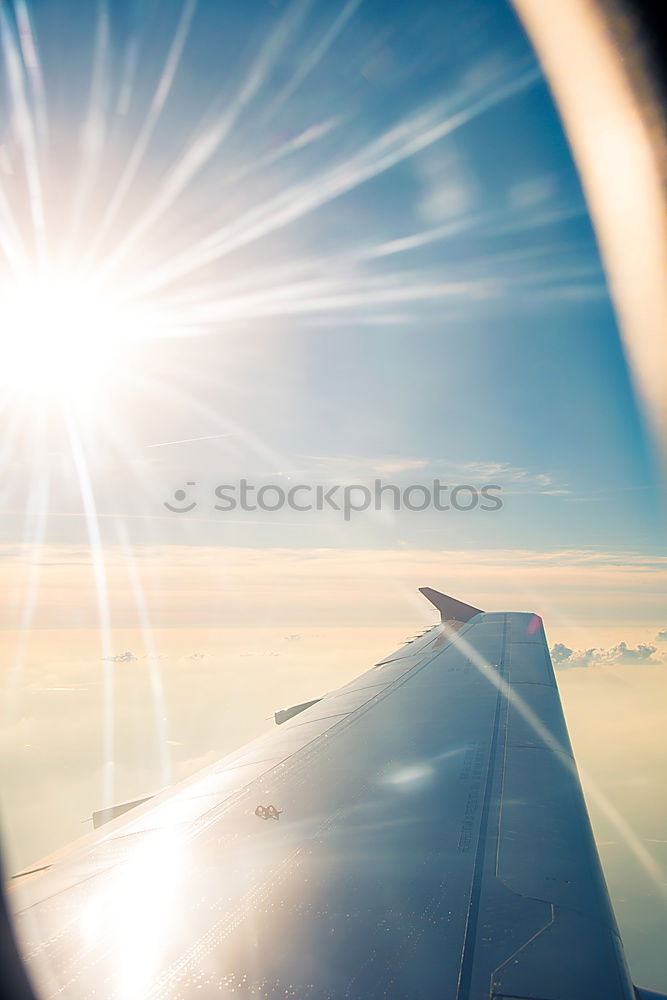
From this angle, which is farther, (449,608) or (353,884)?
(449,608)

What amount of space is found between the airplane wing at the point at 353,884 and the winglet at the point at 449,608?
317 inches

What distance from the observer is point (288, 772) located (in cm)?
542

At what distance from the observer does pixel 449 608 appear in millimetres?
14445

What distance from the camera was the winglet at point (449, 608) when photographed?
14.3 m

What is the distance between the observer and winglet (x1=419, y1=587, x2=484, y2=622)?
14.3 meters

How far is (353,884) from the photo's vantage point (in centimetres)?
319

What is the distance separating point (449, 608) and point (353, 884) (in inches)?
457

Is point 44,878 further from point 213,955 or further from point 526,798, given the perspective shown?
point 526,798

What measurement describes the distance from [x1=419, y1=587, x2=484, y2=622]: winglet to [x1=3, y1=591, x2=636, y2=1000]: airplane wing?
804 centimetres

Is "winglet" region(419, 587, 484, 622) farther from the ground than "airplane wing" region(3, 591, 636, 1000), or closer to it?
farther from the ground

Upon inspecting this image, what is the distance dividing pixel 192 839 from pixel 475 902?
2.23 meters

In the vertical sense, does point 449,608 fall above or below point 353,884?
above

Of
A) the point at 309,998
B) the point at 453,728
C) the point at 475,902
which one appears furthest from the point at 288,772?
the point at 309,998

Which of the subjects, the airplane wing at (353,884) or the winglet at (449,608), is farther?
the winglet at (449,608)
